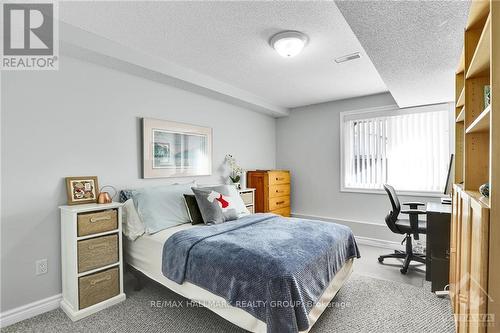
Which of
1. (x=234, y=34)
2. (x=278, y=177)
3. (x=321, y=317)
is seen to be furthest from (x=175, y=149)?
(x=321, y=317)

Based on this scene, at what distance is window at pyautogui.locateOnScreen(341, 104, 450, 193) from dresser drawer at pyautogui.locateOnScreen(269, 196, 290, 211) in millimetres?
1073

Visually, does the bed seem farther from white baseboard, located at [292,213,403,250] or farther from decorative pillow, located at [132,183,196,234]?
white baseboard, located at [292,213,403,250]

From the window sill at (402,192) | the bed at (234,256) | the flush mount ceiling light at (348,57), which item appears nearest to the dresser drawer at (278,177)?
the window sill at (402,192)

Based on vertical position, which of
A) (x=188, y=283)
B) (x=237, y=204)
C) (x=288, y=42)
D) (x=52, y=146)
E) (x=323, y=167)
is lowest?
(x=188, y=283)

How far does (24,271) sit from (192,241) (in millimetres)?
1489

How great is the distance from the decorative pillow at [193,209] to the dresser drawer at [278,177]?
72.1 inches

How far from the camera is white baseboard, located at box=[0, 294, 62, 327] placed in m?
2.02

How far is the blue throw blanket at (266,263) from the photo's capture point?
4.92 feet

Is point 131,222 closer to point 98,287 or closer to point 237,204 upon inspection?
point 98,287

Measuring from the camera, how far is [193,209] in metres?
Answer: 2.74

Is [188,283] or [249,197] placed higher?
[249,197]

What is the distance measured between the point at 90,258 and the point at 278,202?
10.0ft

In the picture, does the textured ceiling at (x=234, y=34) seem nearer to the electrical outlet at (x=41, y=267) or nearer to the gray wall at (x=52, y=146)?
the gray wall at (x=52, y=146)

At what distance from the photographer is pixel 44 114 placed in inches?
88.6
